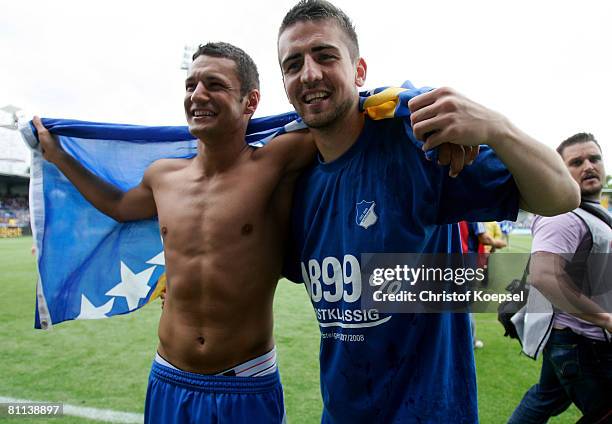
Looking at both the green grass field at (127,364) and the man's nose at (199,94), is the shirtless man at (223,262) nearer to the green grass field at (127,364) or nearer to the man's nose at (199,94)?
the man's nose at (199,94)

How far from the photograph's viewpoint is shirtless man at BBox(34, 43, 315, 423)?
6.33ft

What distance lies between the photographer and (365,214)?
1460mm

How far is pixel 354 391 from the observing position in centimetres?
150

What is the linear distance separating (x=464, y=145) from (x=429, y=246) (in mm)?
482

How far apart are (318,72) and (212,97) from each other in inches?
28.4

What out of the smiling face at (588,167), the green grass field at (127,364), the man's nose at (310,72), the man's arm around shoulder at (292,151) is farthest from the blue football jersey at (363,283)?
the green grass field at (127,364)

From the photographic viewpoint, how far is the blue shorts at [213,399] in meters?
1.89

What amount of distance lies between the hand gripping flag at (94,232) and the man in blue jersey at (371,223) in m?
1.14

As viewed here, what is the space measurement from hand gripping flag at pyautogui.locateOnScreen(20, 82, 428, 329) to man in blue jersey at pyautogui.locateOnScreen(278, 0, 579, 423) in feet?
3.74

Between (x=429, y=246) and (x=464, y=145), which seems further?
(x=429, y=246)

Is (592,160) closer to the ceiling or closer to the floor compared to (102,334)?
closer to the ceiling

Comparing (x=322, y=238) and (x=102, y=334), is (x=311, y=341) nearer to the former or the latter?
(x=102, y=334)

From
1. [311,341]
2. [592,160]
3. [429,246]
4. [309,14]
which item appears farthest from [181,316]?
[311,341]

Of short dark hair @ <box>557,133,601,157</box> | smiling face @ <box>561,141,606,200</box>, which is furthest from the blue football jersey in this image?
short dark hair @ <box>557,133,601,157</box>
